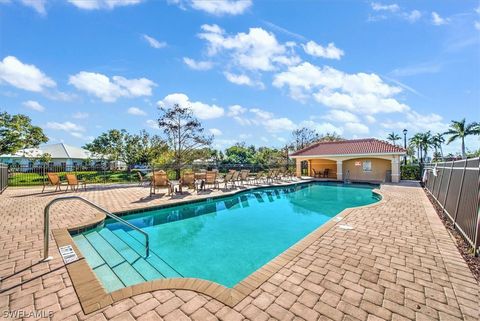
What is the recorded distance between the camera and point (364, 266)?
10.5 ft

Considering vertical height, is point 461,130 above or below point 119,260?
above

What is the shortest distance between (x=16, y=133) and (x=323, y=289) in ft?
72.9

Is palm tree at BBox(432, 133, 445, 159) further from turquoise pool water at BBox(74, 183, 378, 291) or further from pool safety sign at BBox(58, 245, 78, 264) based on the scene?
pool safety sign at BBox(58, 245, 78, 264)

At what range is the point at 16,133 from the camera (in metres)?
16.2

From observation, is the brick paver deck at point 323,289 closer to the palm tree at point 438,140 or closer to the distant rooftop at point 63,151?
the distant rooftop at point 63,151

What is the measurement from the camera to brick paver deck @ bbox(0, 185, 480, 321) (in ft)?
7.18

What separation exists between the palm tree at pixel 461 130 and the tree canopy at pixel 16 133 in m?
49.3

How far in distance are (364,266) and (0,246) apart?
235 inches

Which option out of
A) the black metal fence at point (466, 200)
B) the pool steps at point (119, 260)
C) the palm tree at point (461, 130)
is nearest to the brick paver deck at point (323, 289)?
the black metal fence at point (466, 200)

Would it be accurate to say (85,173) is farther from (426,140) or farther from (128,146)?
(426,140)

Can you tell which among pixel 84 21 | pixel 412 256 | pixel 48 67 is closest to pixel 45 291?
pixel 412 256

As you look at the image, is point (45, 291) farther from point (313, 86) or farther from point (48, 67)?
point (313, 86)

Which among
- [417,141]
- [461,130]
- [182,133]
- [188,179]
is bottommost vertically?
[188,179]

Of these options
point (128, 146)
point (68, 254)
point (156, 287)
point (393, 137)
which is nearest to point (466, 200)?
point (156, 287)
